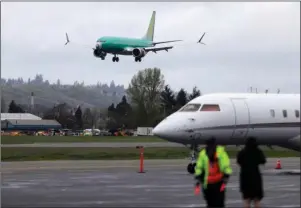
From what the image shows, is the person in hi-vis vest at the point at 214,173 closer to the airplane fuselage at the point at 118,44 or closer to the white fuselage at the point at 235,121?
the white fuselage at the point at 235,121

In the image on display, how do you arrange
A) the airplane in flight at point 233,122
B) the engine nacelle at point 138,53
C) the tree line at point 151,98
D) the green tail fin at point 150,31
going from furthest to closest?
the tree line at point 151,98, the green tail fin at point 150,31, the engine nacelle at point 138,53, the airplane in flight at point 233,122

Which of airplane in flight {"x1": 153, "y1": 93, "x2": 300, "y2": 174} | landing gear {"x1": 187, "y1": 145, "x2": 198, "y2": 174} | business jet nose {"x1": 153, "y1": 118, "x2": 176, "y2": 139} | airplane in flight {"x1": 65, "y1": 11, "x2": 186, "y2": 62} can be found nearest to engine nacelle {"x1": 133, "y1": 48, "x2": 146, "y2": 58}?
airplane in flight {"x1": 65, "y1": 11, "x2": 186, "y2": 62}

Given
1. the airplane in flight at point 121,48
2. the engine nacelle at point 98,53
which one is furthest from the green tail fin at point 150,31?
the engine nacelle at point 98,53

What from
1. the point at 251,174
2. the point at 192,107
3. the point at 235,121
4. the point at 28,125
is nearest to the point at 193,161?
the point at 192,107

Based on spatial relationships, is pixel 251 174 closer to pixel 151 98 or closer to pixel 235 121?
pixel 235 121

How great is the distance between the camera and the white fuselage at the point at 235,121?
25.7 meters

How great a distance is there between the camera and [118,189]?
64.6ft

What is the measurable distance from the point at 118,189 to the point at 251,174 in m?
7.53

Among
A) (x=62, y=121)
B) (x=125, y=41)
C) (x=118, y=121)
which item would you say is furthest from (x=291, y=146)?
(x=62, y=121)

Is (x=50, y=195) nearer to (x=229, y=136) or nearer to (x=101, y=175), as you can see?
(x=101, y=175)

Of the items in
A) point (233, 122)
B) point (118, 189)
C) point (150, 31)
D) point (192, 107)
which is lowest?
point (118, 189)

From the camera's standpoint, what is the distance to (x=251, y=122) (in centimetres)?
2673

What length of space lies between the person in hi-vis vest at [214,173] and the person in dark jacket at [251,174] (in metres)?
0.30

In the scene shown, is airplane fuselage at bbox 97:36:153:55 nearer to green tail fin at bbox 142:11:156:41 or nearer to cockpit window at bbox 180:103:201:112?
green tail fin at bbox 142:11:156:41
